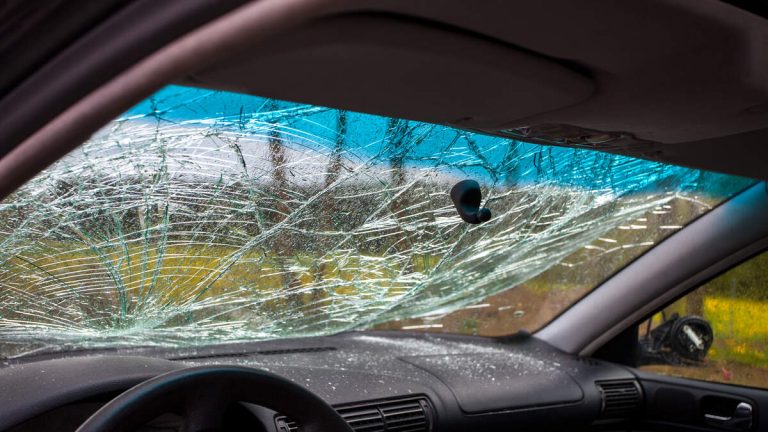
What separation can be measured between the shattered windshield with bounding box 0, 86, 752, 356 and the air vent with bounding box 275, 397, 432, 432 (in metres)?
0.46

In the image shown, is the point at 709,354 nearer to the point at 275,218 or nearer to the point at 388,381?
the point at 388,381

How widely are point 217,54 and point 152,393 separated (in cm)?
119

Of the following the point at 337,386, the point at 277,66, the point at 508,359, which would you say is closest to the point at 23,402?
the point at 337,386

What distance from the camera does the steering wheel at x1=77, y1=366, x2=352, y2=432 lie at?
1.87 metres

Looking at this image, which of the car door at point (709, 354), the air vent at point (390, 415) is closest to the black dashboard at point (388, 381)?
the air vent at point (390, 415)

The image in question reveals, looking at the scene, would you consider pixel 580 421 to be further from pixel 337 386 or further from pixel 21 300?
Result: pixel 21 300

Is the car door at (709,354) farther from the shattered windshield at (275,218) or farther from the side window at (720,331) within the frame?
the shattered windshield at (275,218)

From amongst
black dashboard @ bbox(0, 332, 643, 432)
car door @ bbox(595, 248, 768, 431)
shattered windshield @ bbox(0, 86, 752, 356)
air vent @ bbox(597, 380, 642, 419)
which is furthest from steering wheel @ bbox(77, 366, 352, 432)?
car door @ bbox(595, 248, 768, 431)

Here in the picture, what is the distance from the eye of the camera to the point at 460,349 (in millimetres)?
3711

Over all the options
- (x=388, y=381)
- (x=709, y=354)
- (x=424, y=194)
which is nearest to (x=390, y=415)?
(x=388, y=381)

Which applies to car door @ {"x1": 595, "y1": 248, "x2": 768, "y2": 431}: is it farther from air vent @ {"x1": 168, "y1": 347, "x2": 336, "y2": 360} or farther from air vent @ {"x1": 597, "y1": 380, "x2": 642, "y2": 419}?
air vent @ {"x1": 168, "y1": 347, "x2": 336, "y2": 360}

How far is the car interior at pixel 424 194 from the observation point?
3.05 ft

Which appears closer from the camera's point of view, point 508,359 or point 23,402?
point 23,402

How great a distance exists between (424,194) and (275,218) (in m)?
0.51
